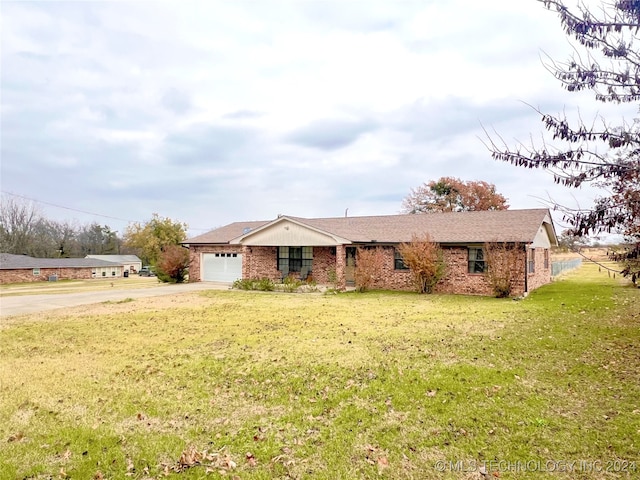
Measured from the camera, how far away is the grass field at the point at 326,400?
3.70 m

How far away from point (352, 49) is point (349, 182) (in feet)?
62.4

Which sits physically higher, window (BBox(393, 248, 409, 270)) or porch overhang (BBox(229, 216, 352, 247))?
porch overhang (BBox(229, 216, 352, 247))

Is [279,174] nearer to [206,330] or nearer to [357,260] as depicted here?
[357,260]

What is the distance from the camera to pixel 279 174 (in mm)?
30375

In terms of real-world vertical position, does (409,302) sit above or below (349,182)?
below

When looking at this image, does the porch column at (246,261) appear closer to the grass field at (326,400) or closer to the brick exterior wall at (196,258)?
the brick exterior wall at (196,258)

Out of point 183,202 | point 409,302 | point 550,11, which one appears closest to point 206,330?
point 409,302

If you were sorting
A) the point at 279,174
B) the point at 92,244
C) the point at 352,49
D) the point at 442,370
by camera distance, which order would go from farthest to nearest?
the point at 92,244, the point at 279,174, the point at 352,49, the point at 442,370

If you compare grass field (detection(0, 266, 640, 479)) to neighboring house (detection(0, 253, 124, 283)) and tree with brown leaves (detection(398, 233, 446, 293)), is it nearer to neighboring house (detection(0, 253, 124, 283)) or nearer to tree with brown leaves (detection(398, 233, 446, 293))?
tree with brown leaves (detection(398, 233, 446, 293))

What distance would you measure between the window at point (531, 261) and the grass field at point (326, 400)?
7.99 meters

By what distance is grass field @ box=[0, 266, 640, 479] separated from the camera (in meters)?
3.70

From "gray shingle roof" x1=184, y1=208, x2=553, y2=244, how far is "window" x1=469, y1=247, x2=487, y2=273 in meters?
0.68

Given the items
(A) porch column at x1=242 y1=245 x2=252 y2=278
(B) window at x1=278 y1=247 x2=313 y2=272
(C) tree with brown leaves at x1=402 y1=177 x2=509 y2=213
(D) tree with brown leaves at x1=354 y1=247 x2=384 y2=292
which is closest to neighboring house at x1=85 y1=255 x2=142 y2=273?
(A) porch column at x1=242 y1=245 x2=252 y2=278

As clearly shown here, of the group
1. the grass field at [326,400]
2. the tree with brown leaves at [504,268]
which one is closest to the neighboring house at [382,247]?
the tree with brown leaves at [504,268]
